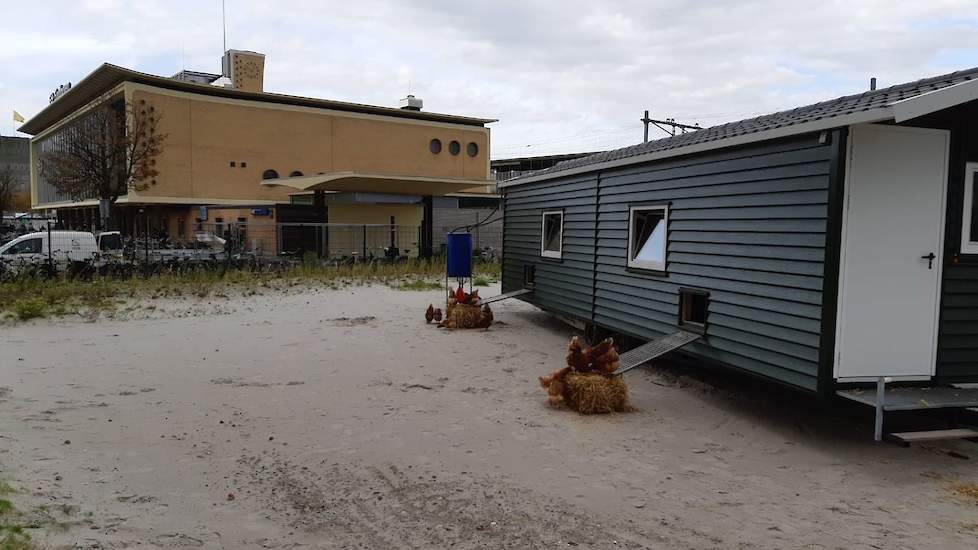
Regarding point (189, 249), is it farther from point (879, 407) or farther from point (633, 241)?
point (879, 407)

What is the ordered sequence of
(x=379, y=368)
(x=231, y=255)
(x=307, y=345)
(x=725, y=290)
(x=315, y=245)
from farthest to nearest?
(x=315, y=245) < (x=231, y=255) < (x=307, y=345) < (x=379, y=368) < (x=725, y=290)

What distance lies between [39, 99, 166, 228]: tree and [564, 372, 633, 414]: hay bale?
93.0 feet

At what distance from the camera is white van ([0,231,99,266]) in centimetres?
Result: 1798

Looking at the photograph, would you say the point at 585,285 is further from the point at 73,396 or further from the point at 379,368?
the point at 73,396

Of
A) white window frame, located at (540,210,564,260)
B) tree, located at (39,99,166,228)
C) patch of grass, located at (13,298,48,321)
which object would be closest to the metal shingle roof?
white window frame, located at (540,210,564,260)

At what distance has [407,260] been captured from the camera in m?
24.2

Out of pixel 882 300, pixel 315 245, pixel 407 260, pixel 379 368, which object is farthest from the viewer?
pixel 315 245

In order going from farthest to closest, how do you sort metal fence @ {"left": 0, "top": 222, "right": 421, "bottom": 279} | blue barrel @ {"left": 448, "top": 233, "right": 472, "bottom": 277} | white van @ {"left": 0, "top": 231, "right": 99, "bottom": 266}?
white van @ {"left": 0, "top": 231, "right": 99, "bottom": 266}, metal fence @ {"left": 0, "top": 222, "right": 421, "bottom": 279}, blue barrel @ {"left": 448, "top": 233, "right": 472, "bottom": 277}

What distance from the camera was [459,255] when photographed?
46.3 ft

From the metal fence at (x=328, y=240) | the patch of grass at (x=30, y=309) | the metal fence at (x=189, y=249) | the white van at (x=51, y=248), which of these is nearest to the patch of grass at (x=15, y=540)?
the patch of grass at (x=30, y=309)

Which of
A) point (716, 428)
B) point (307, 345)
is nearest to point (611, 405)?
point (716, 428)

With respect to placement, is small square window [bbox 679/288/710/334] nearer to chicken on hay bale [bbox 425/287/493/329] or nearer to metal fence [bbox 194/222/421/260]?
chicken on hay bale [bbox 425/287/493/329]

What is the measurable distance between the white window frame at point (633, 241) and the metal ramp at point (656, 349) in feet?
3.09

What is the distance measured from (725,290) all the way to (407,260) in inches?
701
